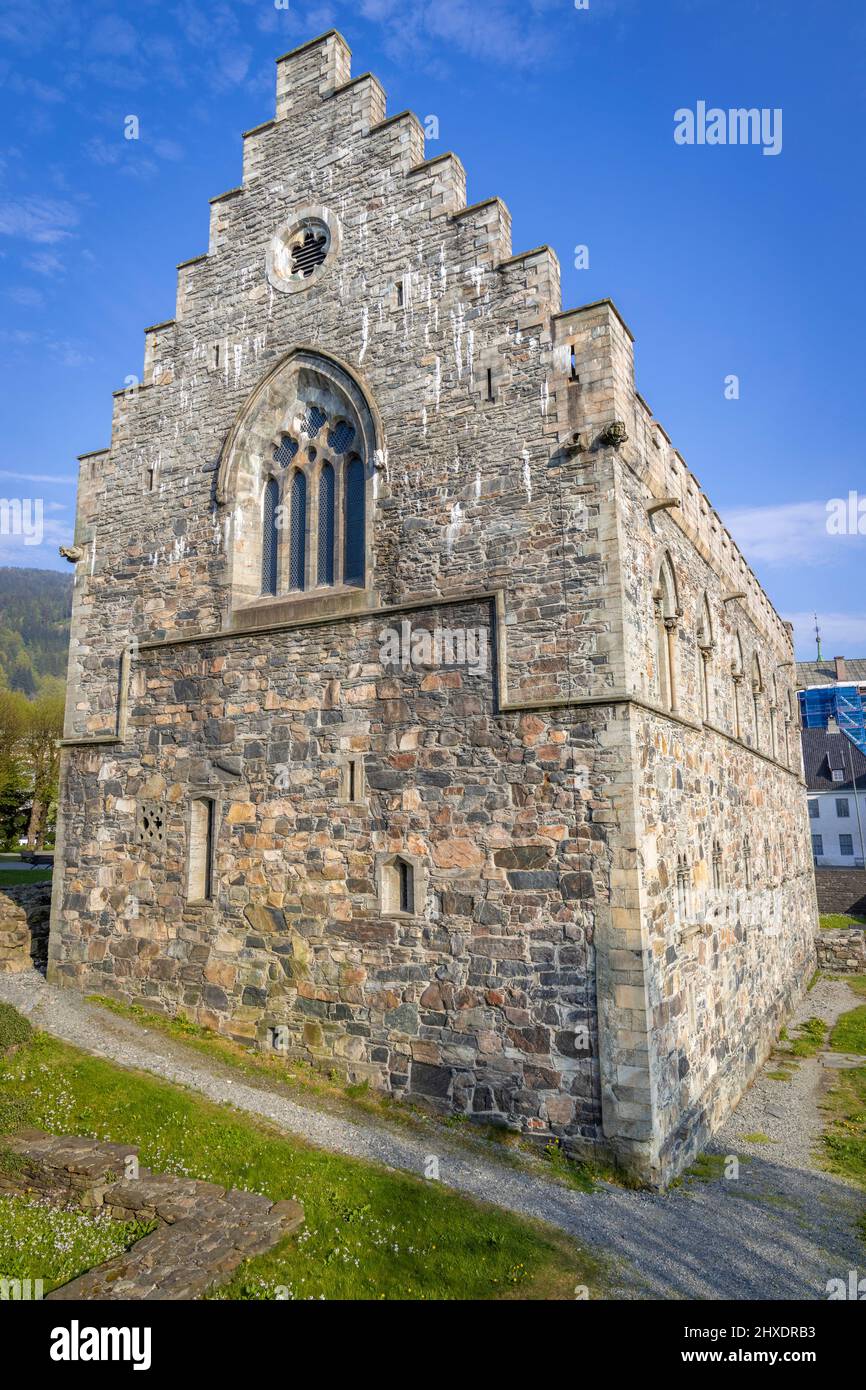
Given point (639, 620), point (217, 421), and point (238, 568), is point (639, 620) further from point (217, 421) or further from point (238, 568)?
point (217, 421)

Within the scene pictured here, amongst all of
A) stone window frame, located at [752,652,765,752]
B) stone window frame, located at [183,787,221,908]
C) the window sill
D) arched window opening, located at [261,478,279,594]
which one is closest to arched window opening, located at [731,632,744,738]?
stone window frame, located at [752,652,765,752]

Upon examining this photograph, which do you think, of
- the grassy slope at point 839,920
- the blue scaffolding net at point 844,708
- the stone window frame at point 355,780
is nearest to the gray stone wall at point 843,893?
the grassy slope at point 839,920

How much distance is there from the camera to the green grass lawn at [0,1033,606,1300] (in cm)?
649

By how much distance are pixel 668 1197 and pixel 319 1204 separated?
3.68m

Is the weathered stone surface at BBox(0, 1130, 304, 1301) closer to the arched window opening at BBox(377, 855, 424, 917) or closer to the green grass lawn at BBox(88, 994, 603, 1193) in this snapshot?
the green grass lawn at BBox(88, 994, 603, 1193)

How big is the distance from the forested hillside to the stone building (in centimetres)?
9320

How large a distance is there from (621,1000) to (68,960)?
943 cm

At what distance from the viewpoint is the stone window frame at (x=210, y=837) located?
39.8 feet

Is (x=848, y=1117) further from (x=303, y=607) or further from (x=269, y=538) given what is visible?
(x=269, y=538)

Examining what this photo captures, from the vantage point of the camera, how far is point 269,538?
13227 millimetres

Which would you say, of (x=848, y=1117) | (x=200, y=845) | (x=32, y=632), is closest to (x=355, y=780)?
(x=200, y=845)
